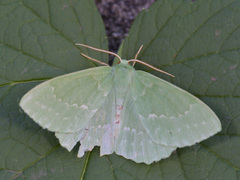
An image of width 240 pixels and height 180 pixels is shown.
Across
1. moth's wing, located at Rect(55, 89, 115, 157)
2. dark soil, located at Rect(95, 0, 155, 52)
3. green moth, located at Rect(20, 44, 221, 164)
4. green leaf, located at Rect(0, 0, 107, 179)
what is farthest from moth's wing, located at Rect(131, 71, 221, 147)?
dark soil, located at Rect(95, 0, 155, 52)

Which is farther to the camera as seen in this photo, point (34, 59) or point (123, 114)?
point (34, 59)

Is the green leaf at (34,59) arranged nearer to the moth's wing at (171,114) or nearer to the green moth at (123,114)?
the green moth at (123,114)

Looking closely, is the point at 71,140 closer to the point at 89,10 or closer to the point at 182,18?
the point at 89,10

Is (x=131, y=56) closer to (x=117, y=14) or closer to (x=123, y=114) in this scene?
(x=123, y=114)

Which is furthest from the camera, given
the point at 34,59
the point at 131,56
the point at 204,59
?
the point at 131,56

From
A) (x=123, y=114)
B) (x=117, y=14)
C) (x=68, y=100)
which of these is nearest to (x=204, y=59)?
(x=123, y=114)

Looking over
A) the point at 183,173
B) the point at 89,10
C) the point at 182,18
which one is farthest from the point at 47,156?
the point at 182,18
